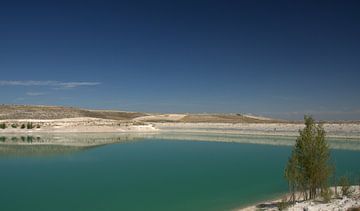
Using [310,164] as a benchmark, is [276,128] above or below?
below

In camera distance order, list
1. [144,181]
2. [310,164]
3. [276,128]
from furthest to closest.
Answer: [276,128] < [144,181] < [310,164]

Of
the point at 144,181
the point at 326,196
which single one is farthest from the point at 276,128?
the point at 326,196

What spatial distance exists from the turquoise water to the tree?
86.3 inches

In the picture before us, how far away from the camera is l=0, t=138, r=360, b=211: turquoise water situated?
45.0 ft

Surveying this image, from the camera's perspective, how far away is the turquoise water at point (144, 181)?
13727 millimetres

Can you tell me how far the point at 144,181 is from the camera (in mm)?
18141

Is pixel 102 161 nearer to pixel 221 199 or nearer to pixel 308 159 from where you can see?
pixel 221 199

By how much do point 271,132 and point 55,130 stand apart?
1380 inches

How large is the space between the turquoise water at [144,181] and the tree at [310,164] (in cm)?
219

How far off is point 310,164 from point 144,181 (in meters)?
8.30

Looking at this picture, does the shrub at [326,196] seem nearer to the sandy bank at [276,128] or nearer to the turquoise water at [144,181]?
the turquoise water at [144,181]

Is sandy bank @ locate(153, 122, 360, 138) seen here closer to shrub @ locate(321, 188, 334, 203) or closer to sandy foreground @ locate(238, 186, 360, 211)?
shrub @ locate(321, 188, 334, 203)

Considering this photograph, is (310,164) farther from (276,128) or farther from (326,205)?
(276,128)

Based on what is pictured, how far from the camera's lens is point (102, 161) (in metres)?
26.5
